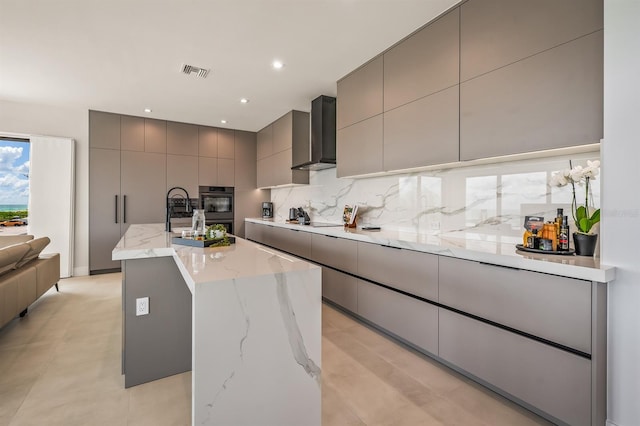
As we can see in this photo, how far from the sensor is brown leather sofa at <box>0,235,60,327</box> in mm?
2494

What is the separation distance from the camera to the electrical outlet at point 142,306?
6.27ft

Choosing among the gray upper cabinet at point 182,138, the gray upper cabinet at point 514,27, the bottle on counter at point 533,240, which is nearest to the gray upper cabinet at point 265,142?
the gray upper cabinet at point 182,138

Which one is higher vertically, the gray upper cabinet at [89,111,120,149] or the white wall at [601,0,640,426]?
the gray upper cabinet at [89,111,120,149]

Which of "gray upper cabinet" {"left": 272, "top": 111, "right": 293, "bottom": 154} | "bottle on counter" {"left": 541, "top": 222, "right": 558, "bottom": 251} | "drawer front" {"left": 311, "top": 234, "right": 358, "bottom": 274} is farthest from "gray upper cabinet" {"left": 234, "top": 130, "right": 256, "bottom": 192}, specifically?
"bottle on counter" {"left": 541, "top": 222, "right": 558, "bottom": 251}

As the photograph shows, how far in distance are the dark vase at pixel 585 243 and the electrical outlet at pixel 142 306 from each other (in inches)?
99.0

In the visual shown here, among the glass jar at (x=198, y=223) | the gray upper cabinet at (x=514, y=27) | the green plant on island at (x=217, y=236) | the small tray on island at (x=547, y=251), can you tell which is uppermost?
the gray upper cabinet at (x=514, y=27)

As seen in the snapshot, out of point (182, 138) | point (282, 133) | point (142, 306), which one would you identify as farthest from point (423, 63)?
point (182, 138)

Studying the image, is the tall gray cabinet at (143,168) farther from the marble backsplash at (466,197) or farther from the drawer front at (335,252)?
the drawer front at (335,252)

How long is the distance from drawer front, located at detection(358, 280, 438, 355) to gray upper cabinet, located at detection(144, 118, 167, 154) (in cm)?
432

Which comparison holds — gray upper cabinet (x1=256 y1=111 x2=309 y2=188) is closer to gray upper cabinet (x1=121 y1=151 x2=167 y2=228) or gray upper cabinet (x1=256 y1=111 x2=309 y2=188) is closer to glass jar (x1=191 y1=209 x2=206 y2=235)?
gray upper cabinet (x1=121 y1=151 x2=167 y2=228)

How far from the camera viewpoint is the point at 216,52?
2924mm

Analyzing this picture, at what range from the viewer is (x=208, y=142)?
18.8ft

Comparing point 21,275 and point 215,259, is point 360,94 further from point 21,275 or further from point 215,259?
point 21,275

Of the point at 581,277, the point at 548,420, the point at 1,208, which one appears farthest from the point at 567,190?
the point at 1,208
